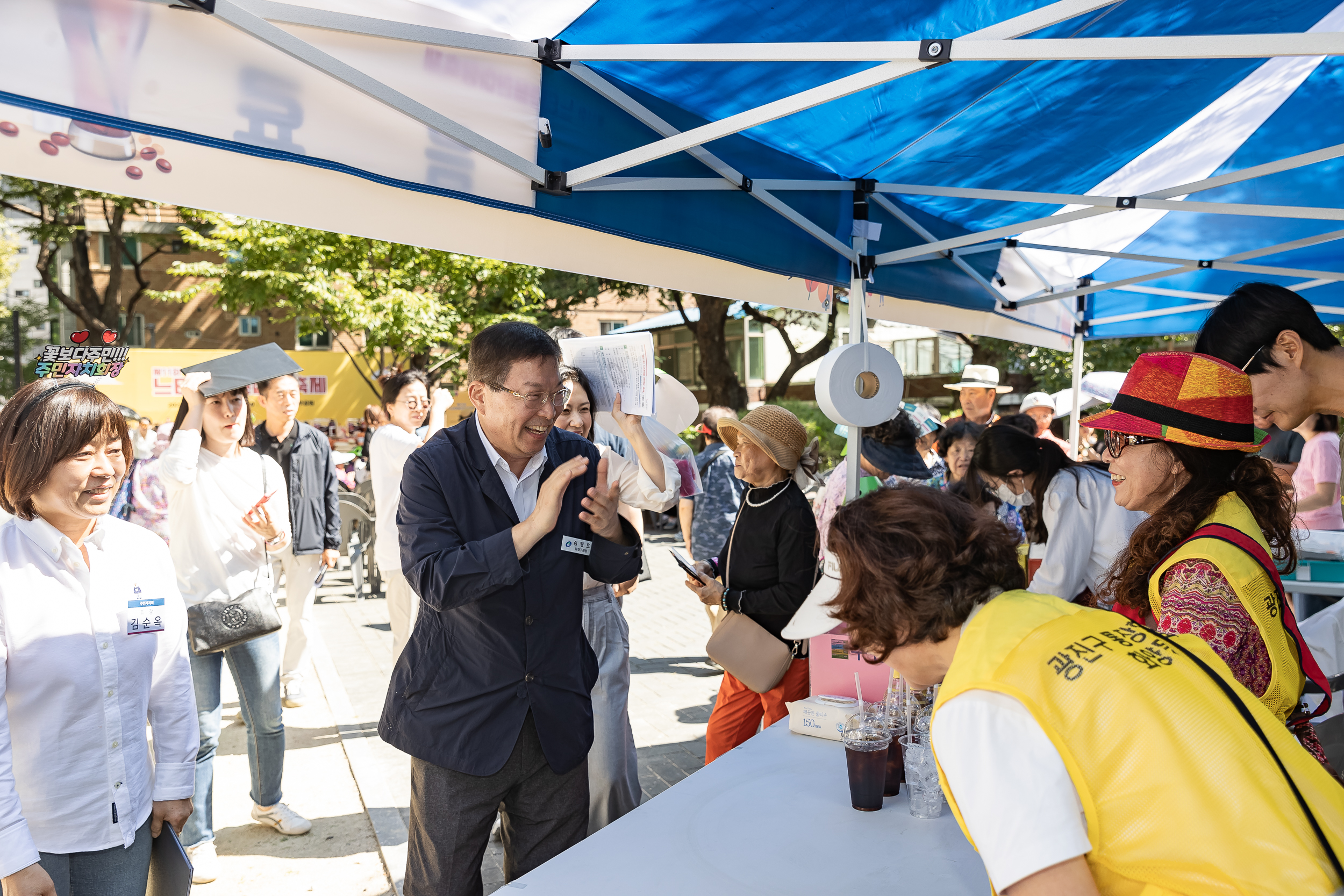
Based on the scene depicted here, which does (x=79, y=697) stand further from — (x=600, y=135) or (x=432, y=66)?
(x=600, y=135)

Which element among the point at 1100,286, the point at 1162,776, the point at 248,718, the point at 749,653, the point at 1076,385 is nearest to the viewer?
the point at 1162,776

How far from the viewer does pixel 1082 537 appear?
11.9 feet

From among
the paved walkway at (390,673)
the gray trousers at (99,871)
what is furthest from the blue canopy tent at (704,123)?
the paved walkway at (390,673)

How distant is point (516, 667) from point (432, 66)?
1.64 m

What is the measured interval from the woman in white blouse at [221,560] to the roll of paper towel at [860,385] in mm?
2422

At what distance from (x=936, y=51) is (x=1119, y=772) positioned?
173cm

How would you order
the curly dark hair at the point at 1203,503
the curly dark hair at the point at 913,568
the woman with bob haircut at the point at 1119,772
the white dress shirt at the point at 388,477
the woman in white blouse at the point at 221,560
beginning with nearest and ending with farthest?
1. the woman with bob haircut at the point at 1119,772
2. the curly dark hair at the point at 913,568
3. the curly dark hair at the point at 1203,503
4. the woman in white blouse at the point at 221,560
5. the white dress shirt at the point at 388,477

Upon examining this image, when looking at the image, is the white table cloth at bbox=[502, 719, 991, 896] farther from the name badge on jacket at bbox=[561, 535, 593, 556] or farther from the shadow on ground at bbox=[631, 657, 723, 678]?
the shadow on ground at bbox=[631, 657, 723, 678]

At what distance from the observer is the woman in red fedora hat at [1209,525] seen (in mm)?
1615

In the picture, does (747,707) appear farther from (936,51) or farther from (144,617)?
(936,51)

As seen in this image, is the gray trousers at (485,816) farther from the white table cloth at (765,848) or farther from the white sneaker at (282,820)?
the white sneaker at (282,820)

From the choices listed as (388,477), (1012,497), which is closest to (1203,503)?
(1012,497)

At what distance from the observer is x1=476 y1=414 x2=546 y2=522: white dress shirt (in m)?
2.32

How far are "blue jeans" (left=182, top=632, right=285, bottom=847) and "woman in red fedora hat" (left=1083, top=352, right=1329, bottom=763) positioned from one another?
316 cm
